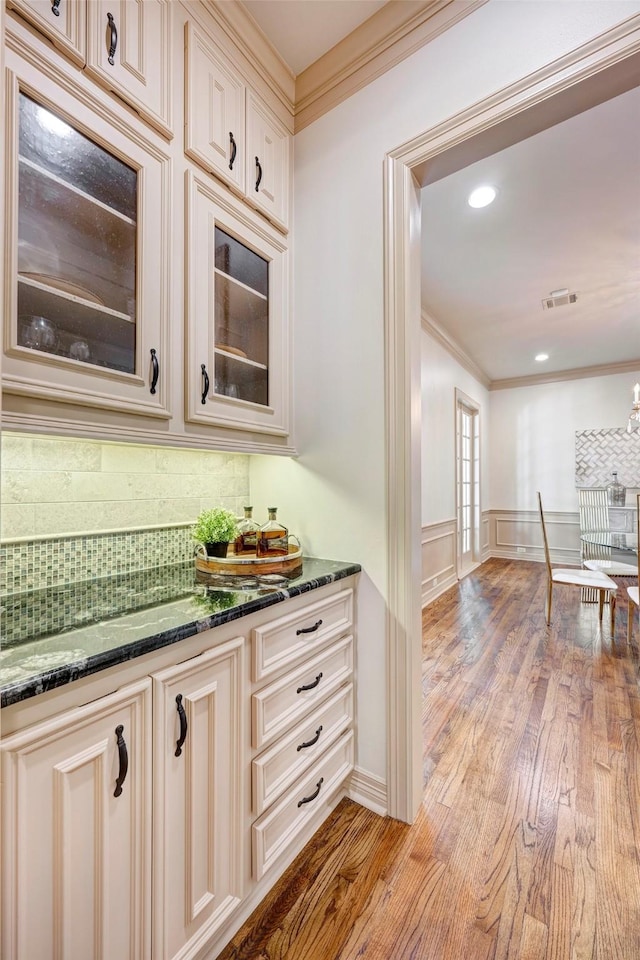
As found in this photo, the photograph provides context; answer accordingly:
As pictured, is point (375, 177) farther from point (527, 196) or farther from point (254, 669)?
point (254, 669)

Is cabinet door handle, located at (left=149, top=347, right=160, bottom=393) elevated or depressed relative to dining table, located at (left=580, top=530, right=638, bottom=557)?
elevated

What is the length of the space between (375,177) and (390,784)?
2.33 meters

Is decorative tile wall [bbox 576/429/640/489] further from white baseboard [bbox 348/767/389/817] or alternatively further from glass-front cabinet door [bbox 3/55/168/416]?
glass-front cabinet door [bbox 3/55/168/416]

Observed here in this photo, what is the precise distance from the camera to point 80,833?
745 millimetres

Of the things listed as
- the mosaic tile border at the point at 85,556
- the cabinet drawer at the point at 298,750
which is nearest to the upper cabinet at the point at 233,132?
the mosaic tile border at the point at 85,556

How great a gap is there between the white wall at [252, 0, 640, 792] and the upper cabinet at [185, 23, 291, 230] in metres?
0.14

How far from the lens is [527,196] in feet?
8.07

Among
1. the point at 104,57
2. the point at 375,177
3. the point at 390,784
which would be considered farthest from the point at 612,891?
the point at 104,57

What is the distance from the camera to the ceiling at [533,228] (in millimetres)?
1672

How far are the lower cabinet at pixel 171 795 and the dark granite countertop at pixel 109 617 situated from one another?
0.16ft

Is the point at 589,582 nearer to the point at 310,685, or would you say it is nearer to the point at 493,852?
the point at 493,852

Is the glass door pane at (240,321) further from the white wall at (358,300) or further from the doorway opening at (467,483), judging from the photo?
the doorway opening at (467,483)

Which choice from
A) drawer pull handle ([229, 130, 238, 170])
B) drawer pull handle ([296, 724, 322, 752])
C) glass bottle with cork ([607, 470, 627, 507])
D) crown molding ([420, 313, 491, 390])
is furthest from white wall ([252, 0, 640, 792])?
glass bottle with cork ([607, 470, 627, 507])

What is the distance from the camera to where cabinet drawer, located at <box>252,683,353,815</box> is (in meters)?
1.14
